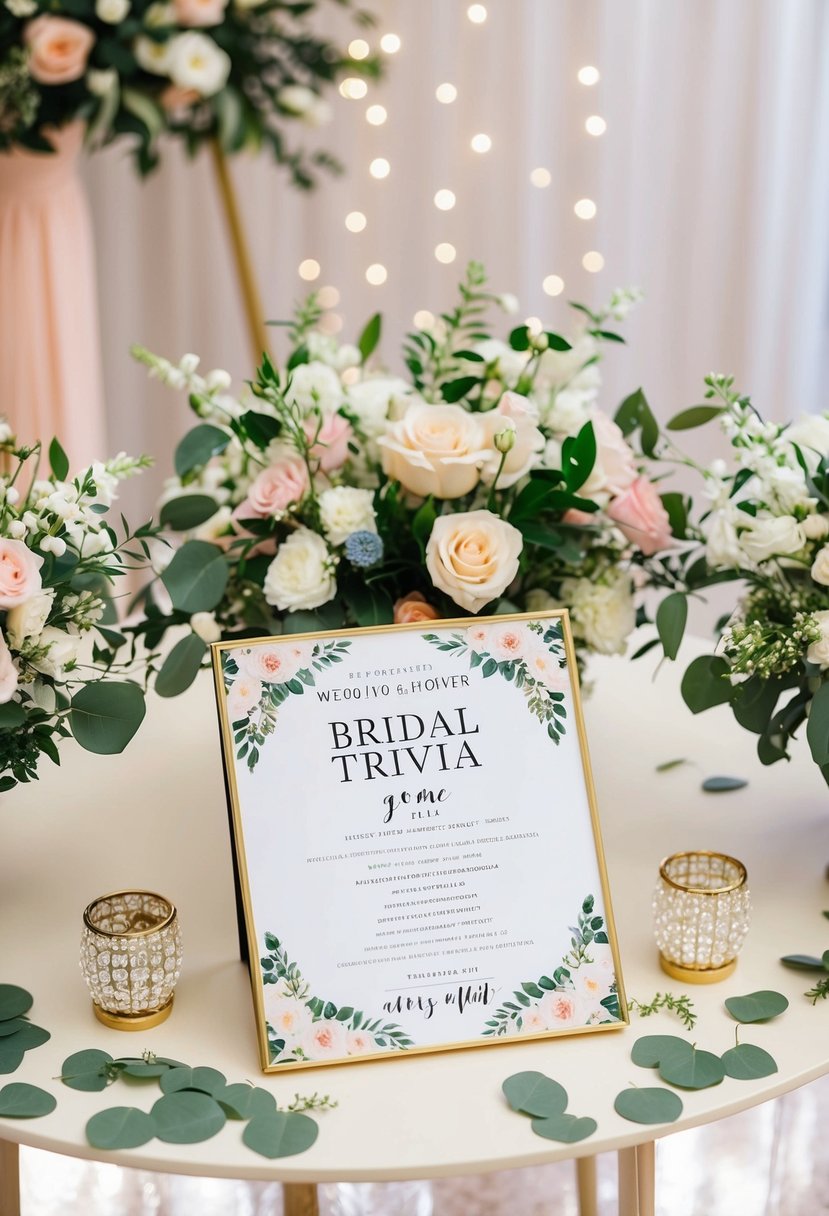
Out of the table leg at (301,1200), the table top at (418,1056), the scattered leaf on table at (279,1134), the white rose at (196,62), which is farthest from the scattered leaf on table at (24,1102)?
the white rose at (196,62)

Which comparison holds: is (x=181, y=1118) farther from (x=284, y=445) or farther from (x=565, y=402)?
(x=565, y=402)

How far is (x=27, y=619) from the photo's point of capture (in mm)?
879

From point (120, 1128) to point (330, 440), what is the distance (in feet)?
1.94

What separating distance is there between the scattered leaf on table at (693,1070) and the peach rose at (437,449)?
A: 0.49 m

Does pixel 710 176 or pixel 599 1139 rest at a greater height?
pixel 710 176

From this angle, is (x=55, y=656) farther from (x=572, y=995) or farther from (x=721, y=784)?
(x=721, y=784)

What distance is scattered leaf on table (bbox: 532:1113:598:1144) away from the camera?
2.48ft

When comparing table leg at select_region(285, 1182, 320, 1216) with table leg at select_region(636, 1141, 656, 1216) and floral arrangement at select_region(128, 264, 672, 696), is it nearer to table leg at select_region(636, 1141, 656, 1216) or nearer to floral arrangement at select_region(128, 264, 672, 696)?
table leg at select_region(636, 1141, 656, 1216)

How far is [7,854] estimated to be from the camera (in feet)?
3.59

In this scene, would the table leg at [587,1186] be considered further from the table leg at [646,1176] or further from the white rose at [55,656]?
the white rose at [55,656]

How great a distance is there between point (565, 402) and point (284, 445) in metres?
0.27

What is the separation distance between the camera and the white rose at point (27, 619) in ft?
2.89

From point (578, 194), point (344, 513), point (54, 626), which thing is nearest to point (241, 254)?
point (578, 194)

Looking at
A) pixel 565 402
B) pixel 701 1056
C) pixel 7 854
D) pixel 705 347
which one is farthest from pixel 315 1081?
pixel 705 347
